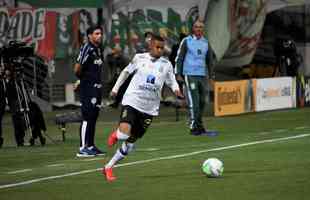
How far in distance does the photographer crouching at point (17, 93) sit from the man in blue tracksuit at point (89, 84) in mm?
3012

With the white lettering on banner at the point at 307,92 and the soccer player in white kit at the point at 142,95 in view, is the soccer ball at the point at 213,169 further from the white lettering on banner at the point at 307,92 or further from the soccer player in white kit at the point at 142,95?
the white lettering on banner at the point at 307,92

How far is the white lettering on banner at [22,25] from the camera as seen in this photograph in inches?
1230

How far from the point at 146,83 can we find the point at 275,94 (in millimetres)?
15608

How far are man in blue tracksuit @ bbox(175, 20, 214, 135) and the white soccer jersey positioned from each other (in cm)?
686

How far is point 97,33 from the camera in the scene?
18.8 metres

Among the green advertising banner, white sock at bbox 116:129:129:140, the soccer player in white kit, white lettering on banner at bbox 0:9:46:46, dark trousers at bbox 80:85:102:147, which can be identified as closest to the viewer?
white sock at bbox 116:129:129:140

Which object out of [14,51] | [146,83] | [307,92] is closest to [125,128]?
[146,83]

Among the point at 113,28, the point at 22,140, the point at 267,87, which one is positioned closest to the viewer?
the point at 22,140

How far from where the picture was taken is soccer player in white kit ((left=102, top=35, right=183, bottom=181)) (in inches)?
613

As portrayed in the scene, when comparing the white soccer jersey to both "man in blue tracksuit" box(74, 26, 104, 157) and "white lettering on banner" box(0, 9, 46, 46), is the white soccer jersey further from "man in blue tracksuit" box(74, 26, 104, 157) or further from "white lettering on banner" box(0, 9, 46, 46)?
"white lettering on banner" box(0, 9, 46, 46)

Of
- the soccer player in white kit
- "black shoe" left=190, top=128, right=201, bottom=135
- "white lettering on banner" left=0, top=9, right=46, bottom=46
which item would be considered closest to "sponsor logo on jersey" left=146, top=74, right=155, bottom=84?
the soccer player in white kit

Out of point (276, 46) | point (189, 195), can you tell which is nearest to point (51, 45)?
point (276, 46)

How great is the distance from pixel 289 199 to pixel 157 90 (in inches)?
158

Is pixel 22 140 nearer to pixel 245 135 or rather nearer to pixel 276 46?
pixel 245 135
